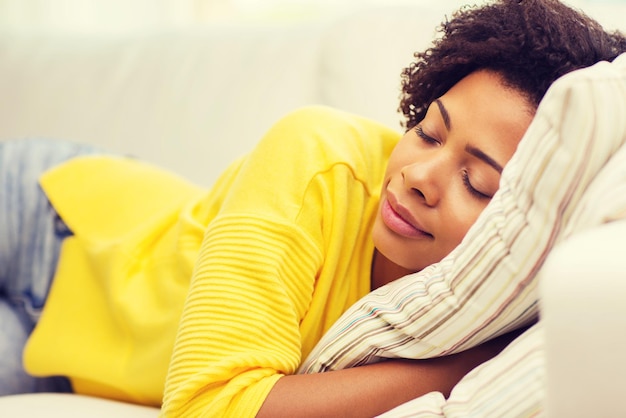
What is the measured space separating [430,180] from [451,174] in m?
0.03

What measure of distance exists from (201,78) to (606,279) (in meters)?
1.41

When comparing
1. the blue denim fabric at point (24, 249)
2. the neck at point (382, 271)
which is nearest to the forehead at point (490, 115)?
the neck at point (382, 271)

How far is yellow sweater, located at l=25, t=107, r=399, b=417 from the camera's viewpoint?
34.6 inches

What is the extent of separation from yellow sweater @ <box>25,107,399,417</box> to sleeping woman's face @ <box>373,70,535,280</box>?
3.4 inches

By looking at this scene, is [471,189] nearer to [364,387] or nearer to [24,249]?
[364,387]

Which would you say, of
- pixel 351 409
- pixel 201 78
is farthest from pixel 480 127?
pixel 201 78

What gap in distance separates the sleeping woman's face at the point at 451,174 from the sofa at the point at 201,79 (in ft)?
1.80

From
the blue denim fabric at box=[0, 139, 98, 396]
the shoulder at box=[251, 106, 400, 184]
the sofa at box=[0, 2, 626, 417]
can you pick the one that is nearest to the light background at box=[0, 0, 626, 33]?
the sofa at box=[0, 2, 626, 417]

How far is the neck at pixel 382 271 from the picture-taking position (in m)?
1.06

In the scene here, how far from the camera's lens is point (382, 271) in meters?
1.09

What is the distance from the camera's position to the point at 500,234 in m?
0.74

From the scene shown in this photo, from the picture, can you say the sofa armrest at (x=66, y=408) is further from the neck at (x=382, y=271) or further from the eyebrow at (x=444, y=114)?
the eyebrow at (x=444, y=114)

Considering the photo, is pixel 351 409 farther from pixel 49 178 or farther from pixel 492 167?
pixel 49 178

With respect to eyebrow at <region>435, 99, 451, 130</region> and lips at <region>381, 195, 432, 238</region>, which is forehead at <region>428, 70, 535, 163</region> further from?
lips at <region>381, 195, 432, 238</region>
